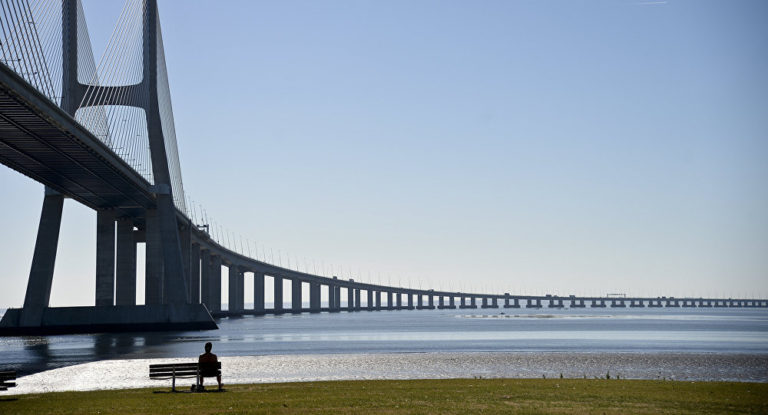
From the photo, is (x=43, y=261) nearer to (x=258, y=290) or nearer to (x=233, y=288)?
(x=233, y=288)

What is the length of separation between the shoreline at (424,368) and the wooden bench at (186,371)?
1117 mm

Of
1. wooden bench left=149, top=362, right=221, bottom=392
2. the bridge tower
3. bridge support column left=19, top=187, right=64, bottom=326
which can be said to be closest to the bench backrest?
wooden bench left=149, top=362, right=221, bottom=392

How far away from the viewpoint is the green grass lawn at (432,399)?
17.1 m

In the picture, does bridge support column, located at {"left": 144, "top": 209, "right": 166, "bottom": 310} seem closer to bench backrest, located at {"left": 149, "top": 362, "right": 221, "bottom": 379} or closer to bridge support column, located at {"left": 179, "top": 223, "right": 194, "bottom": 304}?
bridge support column, located at {"left": 179, "top": 223, "right": 194, "bottom": 304}

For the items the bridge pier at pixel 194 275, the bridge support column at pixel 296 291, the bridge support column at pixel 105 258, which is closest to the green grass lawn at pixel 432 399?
the bridge support column at pixel 105 258

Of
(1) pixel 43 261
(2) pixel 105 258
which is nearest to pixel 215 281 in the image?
(2) pixel 105 258

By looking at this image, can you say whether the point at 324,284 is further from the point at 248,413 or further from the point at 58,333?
the point at 248,413

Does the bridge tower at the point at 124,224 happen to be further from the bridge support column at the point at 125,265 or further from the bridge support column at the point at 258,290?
the bridge support column at the point at 258,290

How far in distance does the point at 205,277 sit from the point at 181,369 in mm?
105135

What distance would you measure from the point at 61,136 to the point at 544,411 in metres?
39.2

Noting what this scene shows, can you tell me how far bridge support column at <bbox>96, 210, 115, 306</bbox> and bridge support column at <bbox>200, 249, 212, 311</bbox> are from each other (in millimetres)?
43341

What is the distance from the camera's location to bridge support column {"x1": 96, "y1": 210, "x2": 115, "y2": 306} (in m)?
76.6

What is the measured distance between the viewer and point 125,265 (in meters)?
82.2

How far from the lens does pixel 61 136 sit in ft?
163
